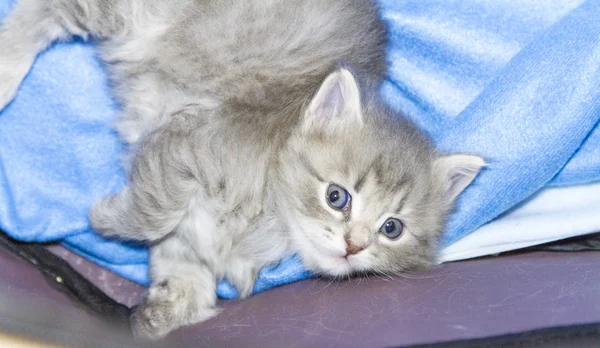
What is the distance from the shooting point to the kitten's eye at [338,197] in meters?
1.91

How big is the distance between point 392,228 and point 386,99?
53 centimetres

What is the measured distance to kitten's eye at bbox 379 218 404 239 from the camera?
1982 millimetres

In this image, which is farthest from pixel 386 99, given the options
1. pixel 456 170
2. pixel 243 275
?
pixel 243 275

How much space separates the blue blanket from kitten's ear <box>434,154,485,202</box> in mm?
91

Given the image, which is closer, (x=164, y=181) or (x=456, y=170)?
(x=164, y=181)

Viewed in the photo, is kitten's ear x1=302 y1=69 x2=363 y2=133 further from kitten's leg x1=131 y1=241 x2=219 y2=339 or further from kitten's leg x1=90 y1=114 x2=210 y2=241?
kitten's leg x1=131 y1=241 x2=219 y2=339

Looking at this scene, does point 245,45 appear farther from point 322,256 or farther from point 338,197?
point 322,256

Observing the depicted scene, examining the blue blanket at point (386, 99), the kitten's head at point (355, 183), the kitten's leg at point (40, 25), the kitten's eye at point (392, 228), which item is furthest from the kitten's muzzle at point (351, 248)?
the kitten's leg at point (40, 25)

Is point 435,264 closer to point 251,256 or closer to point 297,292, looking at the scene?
point 297,292

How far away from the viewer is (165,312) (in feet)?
6.40

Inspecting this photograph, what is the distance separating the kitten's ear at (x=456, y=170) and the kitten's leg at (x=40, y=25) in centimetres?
105

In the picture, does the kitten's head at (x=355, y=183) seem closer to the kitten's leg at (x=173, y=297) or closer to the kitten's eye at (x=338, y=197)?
the kitten's eye at (x=338, y=197)

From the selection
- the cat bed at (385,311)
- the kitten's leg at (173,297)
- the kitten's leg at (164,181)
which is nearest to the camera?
the cat bed at (385,311)

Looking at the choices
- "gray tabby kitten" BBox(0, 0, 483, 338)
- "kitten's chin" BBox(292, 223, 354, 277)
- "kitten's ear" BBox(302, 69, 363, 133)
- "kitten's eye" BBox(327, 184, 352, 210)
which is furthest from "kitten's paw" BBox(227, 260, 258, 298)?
"kitten's ear" BBox(302, 69, 363, 133)
